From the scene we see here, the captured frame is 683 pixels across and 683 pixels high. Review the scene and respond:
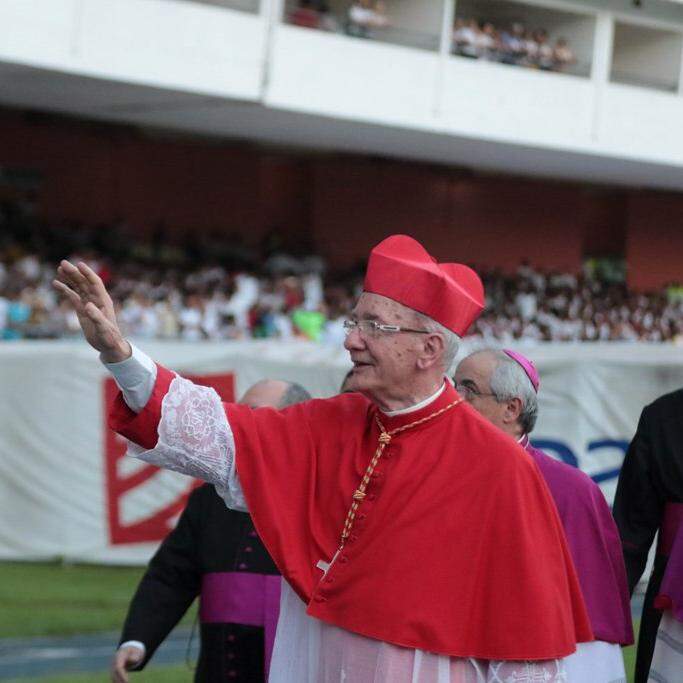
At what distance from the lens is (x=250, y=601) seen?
4.76 metres

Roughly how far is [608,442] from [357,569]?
8161 mm

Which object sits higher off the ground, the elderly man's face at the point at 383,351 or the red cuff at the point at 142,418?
the elderly man's face at the point at 383,351

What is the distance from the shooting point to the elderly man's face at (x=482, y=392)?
4.66 meters

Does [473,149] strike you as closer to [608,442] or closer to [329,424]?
[608,442]

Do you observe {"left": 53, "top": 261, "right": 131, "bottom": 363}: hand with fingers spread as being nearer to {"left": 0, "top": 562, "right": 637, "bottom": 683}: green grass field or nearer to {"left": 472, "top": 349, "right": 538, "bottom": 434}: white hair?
{"left": 472, "top": 349, "right": 538, "bottom": 434}: white hair

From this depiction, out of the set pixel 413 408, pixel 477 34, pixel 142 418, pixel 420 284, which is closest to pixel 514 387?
pixel 413 408

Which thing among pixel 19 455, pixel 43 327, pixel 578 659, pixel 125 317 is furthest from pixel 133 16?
pixel 578 659

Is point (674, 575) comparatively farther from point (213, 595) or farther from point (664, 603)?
point (213, 595)

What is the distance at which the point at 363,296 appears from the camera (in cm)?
372

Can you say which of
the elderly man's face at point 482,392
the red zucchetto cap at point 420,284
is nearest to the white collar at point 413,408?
the red zucchetto cap at point 420,284

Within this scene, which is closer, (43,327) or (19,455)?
(19,455)

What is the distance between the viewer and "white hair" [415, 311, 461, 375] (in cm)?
368

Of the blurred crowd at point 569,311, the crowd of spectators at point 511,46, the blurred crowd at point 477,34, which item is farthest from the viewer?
the crowd of spectators at point 511,46

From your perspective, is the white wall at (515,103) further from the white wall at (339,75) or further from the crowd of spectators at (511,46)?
the crowd of spectators at (511,46)
